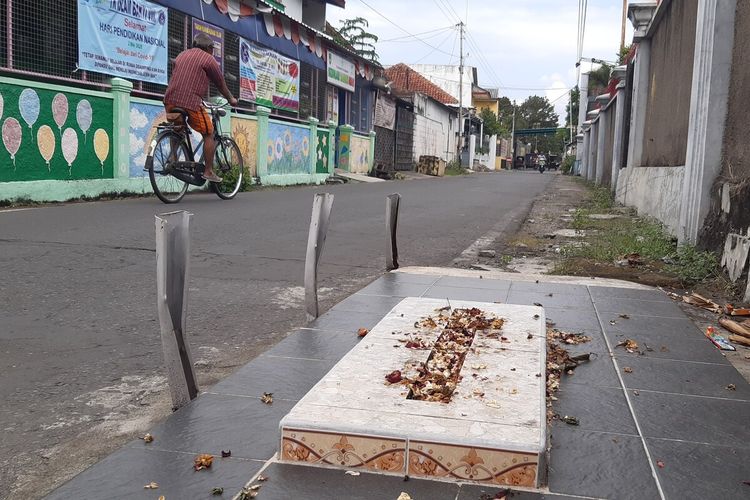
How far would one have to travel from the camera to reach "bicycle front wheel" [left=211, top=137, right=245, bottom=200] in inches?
417

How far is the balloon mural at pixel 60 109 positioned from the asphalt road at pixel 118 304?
1.65 m

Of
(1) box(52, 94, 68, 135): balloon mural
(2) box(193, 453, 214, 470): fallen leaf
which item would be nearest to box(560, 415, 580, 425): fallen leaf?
(2) box(193, 453, 214, 470): fallen leaf

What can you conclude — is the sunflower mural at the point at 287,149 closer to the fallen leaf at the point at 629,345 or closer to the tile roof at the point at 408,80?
the fallen leaf at the point at 629,345

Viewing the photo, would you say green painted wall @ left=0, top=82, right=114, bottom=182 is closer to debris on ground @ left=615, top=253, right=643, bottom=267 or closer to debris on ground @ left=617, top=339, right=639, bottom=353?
debris on ground @ left=615, top=253, right=643, bottom=267

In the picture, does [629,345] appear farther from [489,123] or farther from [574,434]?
[489,123]

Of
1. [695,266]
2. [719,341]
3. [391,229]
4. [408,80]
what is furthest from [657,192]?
[408,80]

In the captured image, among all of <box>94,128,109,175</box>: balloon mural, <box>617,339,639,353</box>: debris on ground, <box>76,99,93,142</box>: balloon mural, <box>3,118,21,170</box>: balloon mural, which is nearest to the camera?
<box>617,339,639,353</box>: debris on ground

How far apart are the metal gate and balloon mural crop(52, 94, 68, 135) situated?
82.0 feet

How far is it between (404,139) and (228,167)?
26.6 m

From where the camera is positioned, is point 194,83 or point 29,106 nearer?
point 194,83

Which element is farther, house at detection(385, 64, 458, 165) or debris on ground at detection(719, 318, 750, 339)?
house at detection(385, 64, 458, 165)

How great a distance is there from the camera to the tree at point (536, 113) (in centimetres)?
12281

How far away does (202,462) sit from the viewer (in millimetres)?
2104

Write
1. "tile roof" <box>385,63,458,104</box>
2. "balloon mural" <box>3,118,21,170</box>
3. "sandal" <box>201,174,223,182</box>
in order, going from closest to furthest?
1. "balloon mural" <box>3,118,21,170</box>
2. "sandal" <box>201,174,223,182</box>
3. "tile roof" <box>385,63,458,104</box>
